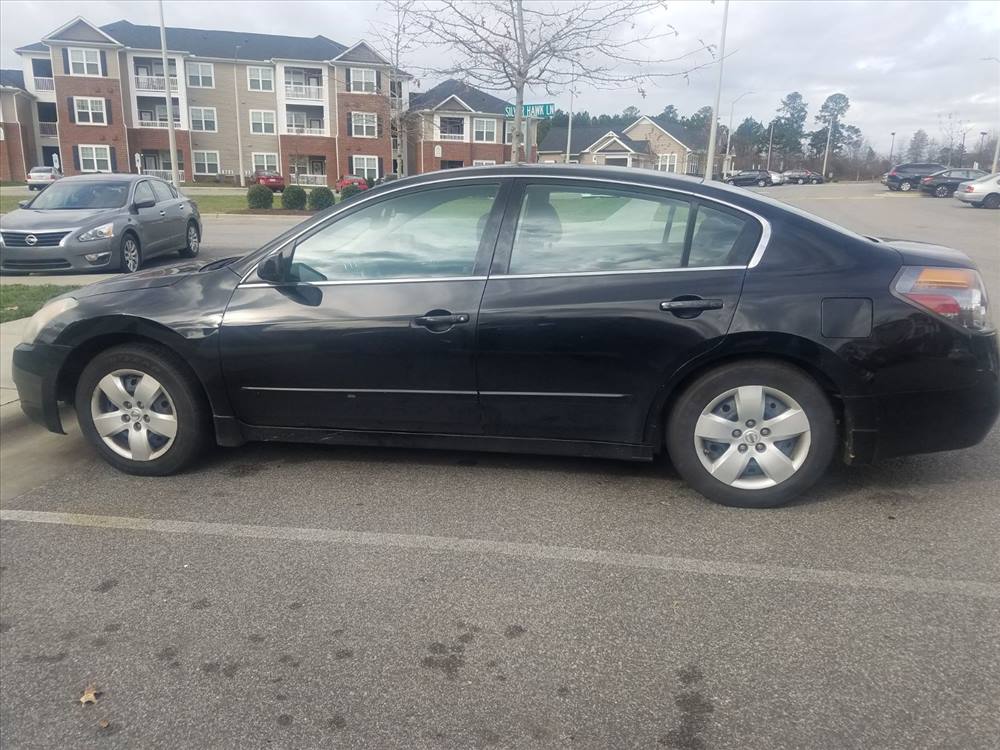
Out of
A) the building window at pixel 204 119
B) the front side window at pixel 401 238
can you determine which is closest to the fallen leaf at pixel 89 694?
the front side window at pixel 401 238

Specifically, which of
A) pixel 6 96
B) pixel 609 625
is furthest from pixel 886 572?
pixel 6 96

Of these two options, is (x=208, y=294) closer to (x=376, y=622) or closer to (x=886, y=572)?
(x=376, y=622)

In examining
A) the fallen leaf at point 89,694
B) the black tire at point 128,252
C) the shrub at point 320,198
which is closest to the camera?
the fallen leaf at point 89,694

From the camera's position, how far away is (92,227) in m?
11.4

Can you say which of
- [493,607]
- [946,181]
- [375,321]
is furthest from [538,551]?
[946,181]

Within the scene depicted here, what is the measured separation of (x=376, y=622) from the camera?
9.78ft

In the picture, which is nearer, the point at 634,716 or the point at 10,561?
the point at 634,716

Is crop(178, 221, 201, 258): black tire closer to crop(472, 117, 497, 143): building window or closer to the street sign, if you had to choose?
the street sign

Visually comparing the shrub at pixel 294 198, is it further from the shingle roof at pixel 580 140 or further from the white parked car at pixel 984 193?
the shingle roof at pixel 580 140

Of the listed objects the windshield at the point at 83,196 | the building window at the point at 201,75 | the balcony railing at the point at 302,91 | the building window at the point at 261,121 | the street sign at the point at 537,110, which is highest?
the building window at the point at 201,75

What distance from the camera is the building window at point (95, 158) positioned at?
54125mm

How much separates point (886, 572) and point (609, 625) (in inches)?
49.1

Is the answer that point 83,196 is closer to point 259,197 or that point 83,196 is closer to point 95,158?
point 259,197

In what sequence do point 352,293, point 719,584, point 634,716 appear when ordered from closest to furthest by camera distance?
1. point 634,716
2. point 719,584
3. point 352,293
